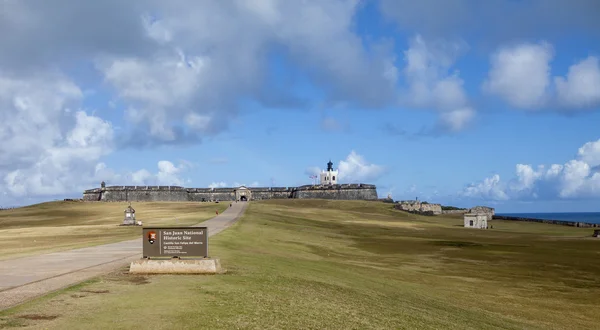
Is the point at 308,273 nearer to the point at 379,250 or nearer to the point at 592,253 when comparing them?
the point at 379,250

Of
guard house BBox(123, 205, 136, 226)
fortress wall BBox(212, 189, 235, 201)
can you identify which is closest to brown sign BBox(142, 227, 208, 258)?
guard house BBox(123, 205, 136, 226)

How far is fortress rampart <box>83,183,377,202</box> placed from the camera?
13075 cm

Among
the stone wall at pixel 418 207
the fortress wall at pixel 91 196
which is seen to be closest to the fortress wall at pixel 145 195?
the fortress wall at pixel 91 196

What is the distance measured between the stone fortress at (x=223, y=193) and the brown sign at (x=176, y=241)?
114 meters

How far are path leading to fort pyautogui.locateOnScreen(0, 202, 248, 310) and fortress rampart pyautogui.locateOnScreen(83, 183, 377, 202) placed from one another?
353 feet

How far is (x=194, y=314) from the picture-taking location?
39.4 feet

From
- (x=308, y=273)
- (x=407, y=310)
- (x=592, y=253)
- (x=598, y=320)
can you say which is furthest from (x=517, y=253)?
(x=407, y=310)

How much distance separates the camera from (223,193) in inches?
5335

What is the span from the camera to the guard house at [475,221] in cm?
8156

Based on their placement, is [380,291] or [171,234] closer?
[171,234]

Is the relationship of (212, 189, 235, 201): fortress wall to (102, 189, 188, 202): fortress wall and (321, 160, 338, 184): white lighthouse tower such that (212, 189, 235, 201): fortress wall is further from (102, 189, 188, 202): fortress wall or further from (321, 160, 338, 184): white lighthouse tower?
(321, 160, 338, 184): white lighthouse tower

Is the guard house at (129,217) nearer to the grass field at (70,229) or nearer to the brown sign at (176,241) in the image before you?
the grass field at (70,229)

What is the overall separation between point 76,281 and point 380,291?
10.5 metres

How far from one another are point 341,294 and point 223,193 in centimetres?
11984
